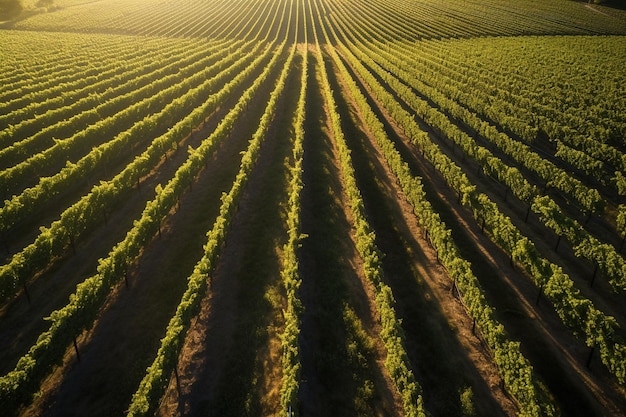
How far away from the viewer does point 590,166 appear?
35500 mm

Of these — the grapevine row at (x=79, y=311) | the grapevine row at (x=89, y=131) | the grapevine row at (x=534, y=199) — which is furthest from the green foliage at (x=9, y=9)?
the grapevine row at (x=79, y=311)

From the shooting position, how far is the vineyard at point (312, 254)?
1855 centimetres

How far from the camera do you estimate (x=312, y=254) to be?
2730 centimetres

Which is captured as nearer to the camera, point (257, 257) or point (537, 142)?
point (257, 257)

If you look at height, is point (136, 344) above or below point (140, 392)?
below

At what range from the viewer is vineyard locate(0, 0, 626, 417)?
1855 centimetres

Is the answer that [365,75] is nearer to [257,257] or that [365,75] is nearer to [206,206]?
[206,206]

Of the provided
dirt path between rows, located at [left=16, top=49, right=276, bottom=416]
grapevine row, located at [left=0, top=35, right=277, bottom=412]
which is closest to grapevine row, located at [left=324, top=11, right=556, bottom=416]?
dirt path between rows, located at [left=16, top=49, right=276, bottom=416]

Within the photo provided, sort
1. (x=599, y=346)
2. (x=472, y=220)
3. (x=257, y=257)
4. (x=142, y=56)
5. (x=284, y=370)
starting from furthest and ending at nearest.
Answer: (x=142, y=56)
(x=472, y=220)
(x=257, y=257)
(x=599, y=346)
(x=284, y=370)

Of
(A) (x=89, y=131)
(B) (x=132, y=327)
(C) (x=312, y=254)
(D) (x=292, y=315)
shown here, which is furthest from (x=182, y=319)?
(A) (x=89, y=131)

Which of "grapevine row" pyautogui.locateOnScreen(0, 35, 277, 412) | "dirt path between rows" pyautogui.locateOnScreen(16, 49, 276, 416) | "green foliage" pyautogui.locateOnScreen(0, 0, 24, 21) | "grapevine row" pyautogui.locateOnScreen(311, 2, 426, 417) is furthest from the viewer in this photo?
"green foliage" pyautogui.locateOnScreen(0, 0, 24, 21)

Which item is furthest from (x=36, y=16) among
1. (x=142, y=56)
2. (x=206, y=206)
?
(x=206, y=206)

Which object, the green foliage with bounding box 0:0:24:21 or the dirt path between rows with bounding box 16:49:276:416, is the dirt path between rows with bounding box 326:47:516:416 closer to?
the dirt path between rows with bounding box 16:49:276:416

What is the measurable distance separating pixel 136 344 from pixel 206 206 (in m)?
13.4
